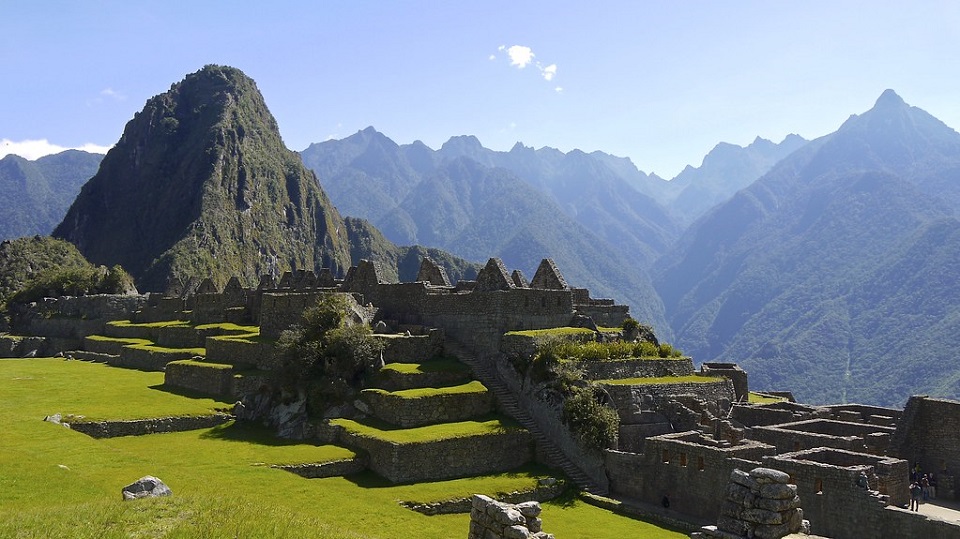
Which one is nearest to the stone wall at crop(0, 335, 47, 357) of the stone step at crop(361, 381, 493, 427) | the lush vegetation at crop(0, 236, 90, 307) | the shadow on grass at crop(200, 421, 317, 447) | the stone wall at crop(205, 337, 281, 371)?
the stone wall at crop(205, 337, 281, 371)

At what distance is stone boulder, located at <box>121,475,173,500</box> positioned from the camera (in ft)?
54.1

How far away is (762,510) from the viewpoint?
11906 mm

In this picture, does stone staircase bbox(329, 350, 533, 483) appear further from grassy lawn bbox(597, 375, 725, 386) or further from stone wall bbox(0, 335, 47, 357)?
stone wall bbox(0, 335, 47, 357)

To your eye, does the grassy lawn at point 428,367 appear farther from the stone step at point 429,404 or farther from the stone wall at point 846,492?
the stone wall at point 846,492

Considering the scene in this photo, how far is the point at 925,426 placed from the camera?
2792cm

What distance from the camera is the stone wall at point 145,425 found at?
28.1 m

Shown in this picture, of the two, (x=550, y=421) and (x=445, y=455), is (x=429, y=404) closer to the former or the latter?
(x=445, y=455)

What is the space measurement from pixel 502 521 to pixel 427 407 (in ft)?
55.3

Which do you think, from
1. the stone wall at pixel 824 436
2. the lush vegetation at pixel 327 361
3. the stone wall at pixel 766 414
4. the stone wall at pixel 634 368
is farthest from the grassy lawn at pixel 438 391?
the stone wall at pixel 766 414

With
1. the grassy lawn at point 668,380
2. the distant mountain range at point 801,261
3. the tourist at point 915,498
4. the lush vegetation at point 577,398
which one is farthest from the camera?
the distant mountain range at point 801,261

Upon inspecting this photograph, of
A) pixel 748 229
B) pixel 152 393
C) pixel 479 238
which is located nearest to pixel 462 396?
pixel 152 393

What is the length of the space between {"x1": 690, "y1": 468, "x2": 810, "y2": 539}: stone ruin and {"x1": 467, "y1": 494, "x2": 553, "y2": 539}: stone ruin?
322 cm

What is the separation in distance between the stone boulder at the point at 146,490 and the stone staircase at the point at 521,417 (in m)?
15.7

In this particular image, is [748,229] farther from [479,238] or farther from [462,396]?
[462,396]
